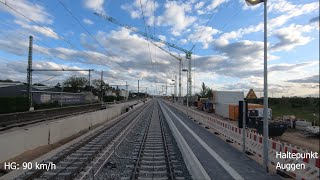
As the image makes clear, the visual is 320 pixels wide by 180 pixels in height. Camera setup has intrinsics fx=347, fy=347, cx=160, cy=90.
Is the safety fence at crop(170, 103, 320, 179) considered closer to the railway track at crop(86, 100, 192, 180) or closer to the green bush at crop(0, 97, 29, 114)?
the railway track at crop(86, 100, 192, 180)

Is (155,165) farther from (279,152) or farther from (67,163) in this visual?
(279,152)

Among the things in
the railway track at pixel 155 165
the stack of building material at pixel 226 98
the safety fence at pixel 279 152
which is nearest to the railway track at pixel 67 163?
the railway track at pixel 155 165

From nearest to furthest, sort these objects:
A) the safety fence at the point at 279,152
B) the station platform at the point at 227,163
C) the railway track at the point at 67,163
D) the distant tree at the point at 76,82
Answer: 1. the safety fence at the point at 279,152
2. the station platform at the point at 227,163
3. the railway track at the point at 67,163
4. the distant tree at the point at 76,82

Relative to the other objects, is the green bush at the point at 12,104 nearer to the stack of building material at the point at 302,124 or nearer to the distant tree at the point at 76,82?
the stack of building material at the point at 302,124

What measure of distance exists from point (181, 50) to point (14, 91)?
53.5 m

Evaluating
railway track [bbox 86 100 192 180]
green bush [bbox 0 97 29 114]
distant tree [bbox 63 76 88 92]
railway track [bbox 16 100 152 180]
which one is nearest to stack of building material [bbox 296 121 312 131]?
railway track [bbox 86 100 192 180]

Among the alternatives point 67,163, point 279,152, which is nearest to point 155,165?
point 67,163

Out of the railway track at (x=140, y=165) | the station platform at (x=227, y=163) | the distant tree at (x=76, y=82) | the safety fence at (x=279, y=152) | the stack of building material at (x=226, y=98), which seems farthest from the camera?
the distant tree at (x=76, y=82)

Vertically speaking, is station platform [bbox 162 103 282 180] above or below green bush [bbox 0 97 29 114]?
below

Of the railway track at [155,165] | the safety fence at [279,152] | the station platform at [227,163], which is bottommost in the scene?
the railway track at [155,165]

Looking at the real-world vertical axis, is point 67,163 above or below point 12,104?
below

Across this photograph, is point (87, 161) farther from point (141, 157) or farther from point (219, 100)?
point (219, 100)

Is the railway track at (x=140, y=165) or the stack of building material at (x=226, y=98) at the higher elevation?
the stack of building material at (x=226, y=98)

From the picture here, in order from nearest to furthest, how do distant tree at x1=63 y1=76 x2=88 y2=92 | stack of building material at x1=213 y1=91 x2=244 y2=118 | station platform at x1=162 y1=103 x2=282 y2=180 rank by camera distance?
station platform at x1=162 y1=103 x2=282 y2=180 → stack of building material at x1=213 y1=91 x2=244 y2=118 → distant tree at x1=63 y1=76 x2=88 y2=92
